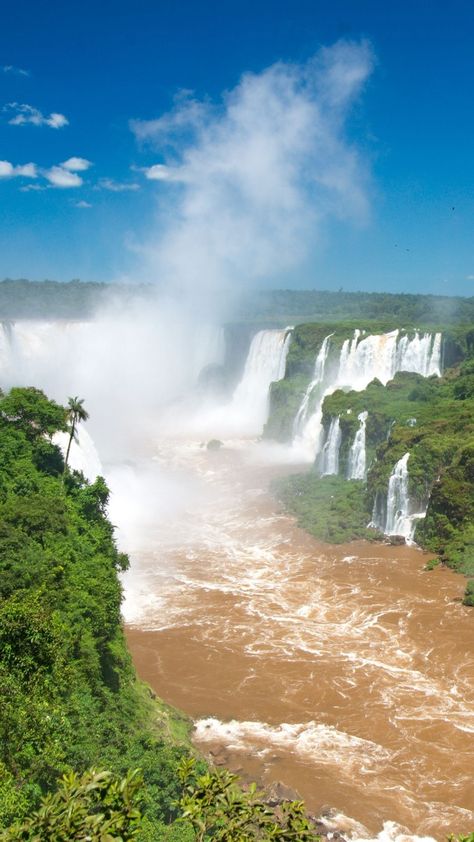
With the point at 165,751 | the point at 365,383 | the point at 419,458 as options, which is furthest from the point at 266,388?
the point at 165,751

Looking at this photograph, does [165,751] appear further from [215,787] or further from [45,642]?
[215,787]

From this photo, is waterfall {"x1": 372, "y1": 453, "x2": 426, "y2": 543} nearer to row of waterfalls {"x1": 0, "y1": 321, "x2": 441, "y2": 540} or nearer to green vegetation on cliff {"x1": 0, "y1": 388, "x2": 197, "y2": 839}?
row of waterfalls {"x1": 0, "y1": 321, "x2": 441, "y2": 540}

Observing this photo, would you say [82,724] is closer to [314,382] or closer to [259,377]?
[314,382]

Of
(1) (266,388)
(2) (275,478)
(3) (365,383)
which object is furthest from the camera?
(1) (266,388)

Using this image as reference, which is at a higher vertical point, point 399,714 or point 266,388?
point 266,388

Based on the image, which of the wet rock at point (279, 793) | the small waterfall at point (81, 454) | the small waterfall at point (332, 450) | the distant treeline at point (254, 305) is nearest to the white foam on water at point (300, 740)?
the wet rock at point (279, 793)

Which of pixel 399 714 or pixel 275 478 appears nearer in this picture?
pixel 399 714
